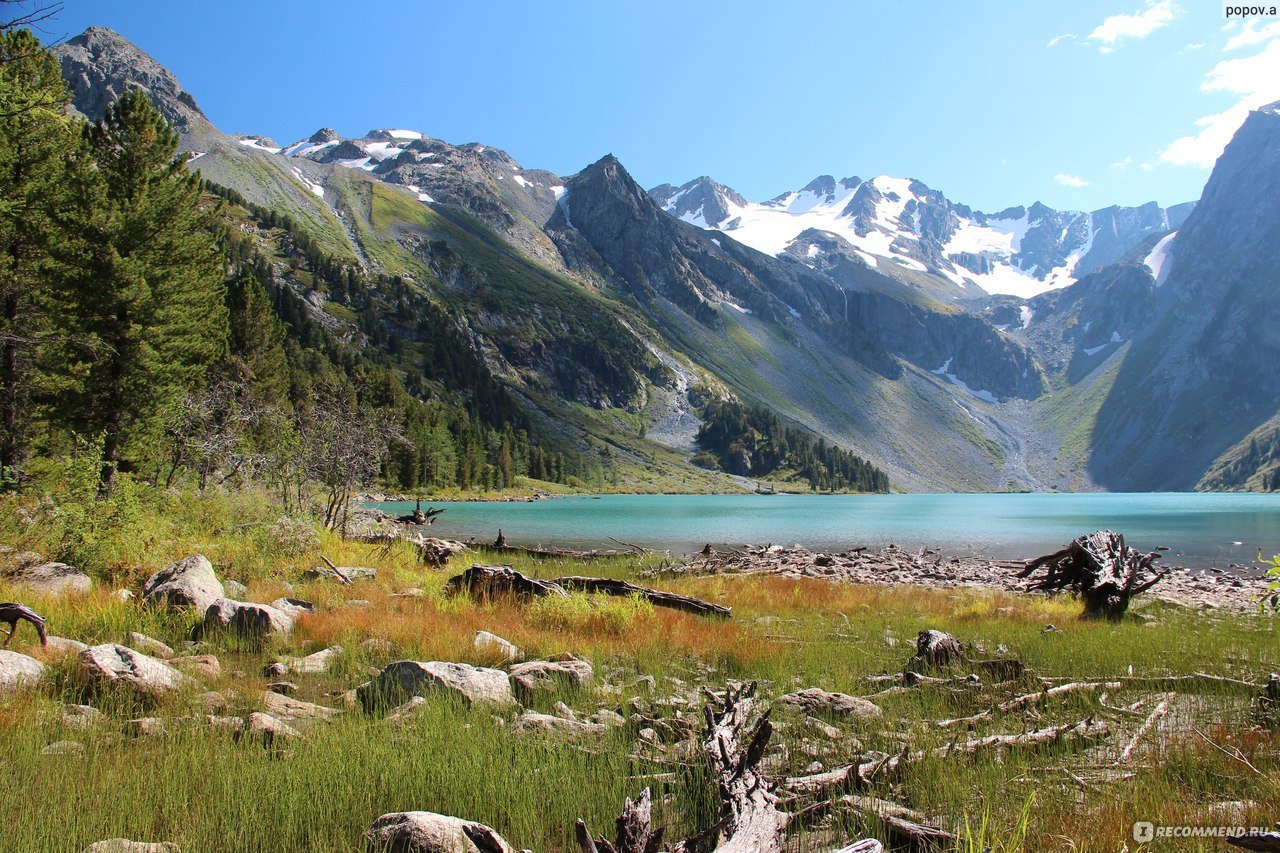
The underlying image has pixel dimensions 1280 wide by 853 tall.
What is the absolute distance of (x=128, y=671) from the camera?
6.41 m

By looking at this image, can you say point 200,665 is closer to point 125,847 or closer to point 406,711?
point 406,711

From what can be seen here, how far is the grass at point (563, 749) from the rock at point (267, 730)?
0.43 feet

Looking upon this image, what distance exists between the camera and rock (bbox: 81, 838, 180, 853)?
3.45m

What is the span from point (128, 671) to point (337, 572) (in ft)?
30.5

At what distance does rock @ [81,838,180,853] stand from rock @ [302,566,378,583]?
40.9 ft

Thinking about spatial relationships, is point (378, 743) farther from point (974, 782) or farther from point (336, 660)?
point (974, 782)

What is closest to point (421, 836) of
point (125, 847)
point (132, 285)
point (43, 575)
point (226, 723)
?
point (125, 847)

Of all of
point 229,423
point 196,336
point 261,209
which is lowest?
point 229,423

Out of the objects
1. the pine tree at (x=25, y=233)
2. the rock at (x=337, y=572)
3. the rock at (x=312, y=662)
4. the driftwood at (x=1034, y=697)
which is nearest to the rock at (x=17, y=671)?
the rock at (x=312, y=662)

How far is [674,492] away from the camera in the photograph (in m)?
173

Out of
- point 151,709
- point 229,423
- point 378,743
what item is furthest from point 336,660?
point 229,423

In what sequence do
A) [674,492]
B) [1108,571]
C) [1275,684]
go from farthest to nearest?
[674,492]
[1108,571]
[1275,684]

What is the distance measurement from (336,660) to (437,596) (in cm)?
536
